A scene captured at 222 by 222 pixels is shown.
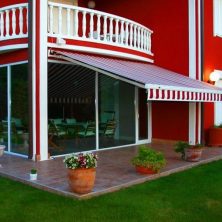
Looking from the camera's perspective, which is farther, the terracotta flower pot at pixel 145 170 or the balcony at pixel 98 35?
the balcony at pixel 98 35

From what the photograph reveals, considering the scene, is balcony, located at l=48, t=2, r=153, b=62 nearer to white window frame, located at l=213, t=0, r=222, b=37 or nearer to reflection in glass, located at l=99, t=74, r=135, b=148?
reflection in glass, located at l=99, t=74, r=135, b=148

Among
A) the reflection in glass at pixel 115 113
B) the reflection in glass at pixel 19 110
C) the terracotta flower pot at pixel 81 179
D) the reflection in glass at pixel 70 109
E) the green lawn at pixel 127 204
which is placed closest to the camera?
the green lawn at pixel 127 204

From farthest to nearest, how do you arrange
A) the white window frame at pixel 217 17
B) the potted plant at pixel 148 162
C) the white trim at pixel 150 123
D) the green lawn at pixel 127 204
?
the white trim at pixel 150 123 → the white window frame at pixel 217 17 → the potted plant at pixel 148 162 → the green lawn at pixel 127 204

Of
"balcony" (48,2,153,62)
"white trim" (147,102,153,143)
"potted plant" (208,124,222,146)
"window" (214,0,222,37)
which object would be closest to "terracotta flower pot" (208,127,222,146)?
"potted plant" (208,124,222,146)

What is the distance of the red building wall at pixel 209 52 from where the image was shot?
57.1ft

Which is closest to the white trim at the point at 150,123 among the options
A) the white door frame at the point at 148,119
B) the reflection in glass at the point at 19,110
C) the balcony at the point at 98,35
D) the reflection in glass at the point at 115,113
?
the white door frame at the point at 148,119

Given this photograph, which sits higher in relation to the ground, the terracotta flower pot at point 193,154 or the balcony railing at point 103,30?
the balcony railing at point 103,30

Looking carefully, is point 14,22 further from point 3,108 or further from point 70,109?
point 70,109

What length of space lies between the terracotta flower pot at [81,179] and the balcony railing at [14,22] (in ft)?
22.1

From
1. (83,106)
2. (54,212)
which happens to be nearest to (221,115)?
(83,106)

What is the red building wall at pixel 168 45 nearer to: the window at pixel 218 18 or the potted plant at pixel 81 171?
the window at pixel 218 18

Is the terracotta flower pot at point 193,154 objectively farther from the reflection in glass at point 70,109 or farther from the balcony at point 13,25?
the balcony at point 13,25

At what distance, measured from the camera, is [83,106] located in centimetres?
1491

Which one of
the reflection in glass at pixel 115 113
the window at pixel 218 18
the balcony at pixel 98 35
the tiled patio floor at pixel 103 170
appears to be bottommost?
the tiled patio floor at pixel 103 170
